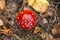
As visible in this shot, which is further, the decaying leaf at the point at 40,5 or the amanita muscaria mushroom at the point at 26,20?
the decaying leaf at the point at 40,5

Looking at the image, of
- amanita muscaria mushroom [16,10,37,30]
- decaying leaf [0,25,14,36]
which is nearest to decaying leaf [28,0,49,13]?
amanita muscaria mushroom [16,10,37,30]

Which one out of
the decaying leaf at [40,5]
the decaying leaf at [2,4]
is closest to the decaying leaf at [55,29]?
the decaying leaf at [40,5]

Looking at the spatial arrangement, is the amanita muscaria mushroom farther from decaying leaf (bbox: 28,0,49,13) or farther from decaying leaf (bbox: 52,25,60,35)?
decaying leaf (bbox: 52,25,60,35)

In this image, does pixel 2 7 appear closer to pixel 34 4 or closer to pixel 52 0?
pixel 34 4

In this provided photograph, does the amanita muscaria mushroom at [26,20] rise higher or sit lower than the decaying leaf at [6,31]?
higher

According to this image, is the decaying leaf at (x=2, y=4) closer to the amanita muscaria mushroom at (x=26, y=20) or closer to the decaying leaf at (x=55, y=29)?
the amanita muscaria mushroom at (x=26, y=20)

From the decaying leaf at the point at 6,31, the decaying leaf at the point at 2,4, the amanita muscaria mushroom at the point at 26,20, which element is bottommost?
the decaying leaf at the point at 6,31

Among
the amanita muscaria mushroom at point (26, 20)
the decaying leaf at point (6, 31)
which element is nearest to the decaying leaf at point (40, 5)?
the amanita muscaria mushroom at point (26, 20)

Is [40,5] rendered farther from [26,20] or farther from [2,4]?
[2,4]

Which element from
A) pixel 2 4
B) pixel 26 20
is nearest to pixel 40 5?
pixel 26 20
